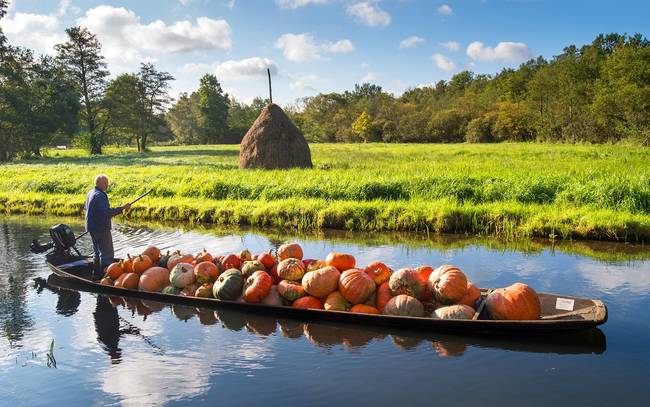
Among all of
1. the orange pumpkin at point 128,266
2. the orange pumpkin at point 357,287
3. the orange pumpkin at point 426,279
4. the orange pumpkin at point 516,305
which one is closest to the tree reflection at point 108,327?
the orange pumpkin at point 128,266

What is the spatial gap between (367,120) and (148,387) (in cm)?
6058

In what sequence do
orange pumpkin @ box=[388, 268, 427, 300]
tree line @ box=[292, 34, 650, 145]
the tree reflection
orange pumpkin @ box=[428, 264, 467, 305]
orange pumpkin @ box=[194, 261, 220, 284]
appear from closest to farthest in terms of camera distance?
1. the tree reflection
2. orange pumpkin @ box=[428, 264, 467, 305]
3. orange pumpkin @ box=[388, 268, 427, 300]
4. orange pumpkin @ box=[194, 261, 220, 284]
5. tree line @ box=[292, 34, 650, 145]

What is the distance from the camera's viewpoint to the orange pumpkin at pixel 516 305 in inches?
272

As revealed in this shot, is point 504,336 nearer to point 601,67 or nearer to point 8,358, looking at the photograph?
point 8,358

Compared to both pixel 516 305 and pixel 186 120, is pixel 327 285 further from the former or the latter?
pixel 186 120

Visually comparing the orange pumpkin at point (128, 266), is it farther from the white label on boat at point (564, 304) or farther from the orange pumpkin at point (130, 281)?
the white label on boat at point (564, 304)

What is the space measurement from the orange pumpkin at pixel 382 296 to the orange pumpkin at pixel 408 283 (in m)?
0.14

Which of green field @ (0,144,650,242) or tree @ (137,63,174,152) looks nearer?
green field @ (0,144,650,242)

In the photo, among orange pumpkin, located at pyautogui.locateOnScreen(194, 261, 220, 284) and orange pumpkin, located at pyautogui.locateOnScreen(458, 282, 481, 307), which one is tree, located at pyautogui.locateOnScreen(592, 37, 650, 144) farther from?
orange pumpkin, located at pyautogui.locateOnScreen(194, 261, 220, 284)

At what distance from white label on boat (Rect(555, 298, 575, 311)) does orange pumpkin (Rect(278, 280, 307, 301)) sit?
140 inches

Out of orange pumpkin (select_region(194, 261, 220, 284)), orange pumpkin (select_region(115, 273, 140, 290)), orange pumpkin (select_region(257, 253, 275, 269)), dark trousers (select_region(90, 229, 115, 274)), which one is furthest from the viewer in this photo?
dark trousers (select_region(90, 229, 115, 274))

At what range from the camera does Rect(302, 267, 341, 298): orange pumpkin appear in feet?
25.9

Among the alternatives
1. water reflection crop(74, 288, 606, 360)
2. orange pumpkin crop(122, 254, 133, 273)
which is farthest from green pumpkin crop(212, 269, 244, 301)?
orange pumpkin crop(122, 254, 133, 273)

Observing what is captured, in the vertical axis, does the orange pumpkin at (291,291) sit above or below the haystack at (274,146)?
below
